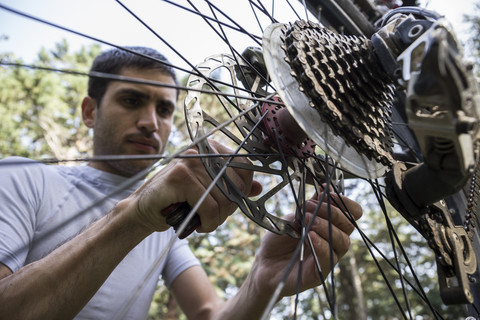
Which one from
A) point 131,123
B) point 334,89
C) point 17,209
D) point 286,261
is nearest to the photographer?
point 334,89

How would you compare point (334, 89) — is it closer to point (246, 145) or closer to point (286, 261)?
point (246, 145)

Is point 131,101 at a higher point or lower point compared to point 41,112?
lower

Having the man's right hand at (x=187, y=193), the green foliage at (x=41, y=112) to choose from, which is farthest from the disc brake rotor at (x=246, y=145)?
the green foliage at (x=41, y=112)

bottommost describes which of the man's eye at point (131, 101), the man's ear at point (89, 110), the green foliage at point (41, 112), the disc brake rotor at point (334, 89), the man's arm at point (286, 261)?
the man's arm at point (286, 261)

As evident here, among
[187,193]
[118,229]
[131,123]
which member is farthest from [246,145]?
[131,123]

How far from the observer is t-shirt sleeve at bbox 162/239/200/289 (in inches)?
51.4

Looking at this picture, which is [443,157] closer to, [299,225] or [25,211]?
[299,225]

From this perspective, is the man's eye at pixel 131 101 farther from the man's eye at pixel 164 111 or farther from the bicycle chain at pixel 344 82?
the bicycle chain at pixel 344 82

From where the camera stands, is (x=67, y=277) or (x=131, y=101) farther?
(x=131, y=101)

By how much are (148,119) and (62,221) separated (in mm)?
403

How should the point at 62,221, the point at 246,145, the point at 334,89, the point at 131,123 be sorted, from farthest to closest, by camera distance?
1. the point at 131,123
2. the point at 62,221
3. the point at 246,145
4. the point at 334,89

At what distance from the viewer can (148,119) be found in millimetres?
1262

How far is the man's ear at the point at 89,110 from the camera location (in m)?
1.46

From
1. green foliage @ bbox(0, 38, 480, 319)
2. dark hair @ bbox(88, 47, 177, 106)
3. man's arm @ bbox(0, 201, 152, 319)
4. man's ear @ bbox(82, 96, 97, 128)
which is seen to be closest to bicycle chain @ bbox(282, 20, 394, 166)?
man's arm @ bbox(0, 201, 152, 319)
